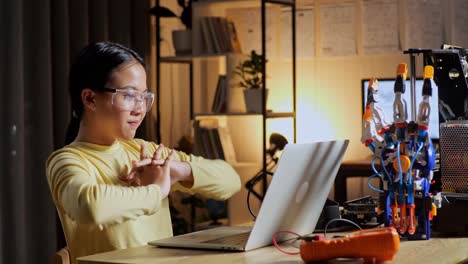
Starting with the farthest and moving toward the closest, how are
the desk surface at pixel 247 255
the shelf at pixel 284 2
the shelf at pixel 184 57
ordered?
the shelf at pixel 184 57
the shelf at pixel 284 2
the desk surface at pixel 247 255

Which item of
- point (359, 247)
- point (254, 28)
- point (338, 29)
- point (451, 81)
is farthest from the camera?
A: point (254, 28)

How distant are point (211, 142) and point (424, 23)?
1.30 metres

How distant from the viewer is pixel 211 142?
14.4ft

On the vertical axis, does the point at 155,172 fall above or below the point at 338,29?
below

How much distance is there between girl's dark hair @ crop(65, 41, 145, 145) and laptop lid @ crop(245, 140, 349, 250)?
53 cm

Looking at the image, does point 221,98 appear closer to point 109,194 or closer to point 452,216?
point 452,216

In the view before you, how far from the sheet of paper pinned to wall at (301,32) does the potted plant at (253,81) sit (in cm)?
43

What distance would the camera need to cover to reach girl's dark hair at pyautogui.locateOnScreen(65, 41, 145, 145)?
6.44 feet

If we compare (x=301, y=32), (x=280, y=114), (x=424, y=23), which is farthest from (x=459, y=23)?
(x=280, y=114)

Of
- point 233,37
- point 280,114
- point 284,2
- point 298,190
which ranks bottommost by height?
point 298,190

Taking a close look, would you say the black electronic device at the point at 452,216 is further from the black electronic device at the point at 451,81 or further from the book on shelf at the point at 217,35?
the book on shelf at the point at 217,35

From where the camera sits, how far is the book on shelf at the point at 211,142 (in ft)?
14.4

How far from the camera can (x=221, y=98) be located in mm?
4414

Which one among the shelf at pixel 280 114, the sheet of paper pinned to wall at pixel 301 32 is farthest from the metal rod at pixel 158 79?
the sheet of paper pinned to wall at pixel 301 32
